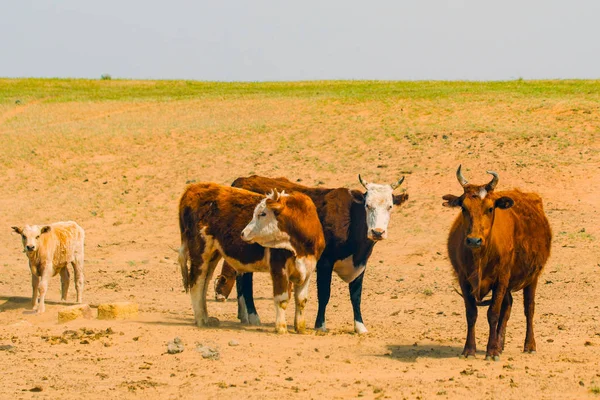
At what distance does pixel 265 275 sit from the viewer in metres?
21.7

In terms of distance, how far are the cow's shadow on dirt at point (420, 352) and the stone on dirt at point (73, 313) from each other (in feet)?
16.3

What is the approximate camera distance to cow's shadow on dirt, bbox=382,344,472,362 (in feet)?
43.3

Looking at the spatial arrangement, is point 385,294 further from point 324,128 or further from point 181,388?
point 324,128

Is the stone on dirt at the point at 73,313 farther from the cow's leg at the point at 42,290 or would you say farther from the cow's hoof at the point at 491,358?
the cow's hoof at the point at 491,358

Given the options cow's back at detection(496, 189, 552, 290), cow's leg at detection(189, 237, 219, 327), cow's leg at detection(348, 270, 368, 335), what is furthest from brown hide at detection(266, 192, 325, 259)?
cow's back at detection(496, 189, 552, 290)

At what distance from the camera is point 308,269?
15141 mm

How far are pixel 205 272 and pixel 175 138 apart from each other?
19.5m

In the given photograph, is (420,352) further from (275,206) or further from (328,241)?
(275,206)

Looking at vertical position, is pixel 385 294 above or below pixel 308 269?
below

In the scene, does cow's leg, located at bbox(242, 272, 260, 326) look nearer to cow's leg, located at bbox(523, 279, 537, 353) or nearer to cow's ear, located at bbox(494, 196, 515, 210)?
cow's leg, located at bbox(523, 279, 537, 353)

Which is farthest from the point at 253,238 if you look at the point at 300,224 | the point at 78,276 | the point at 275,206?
the point at 78,276

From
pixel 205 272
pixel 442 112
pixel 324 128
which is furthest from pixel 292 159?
pixel 205 272

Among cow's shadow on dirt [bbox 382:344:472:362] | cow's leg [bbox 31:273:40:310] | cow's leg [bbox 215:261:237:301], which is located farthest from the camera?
cow's leg [bbox 215:261:237:301]

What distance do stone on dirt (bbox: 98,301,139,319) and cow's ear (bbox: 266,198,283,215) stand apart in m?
2.92
